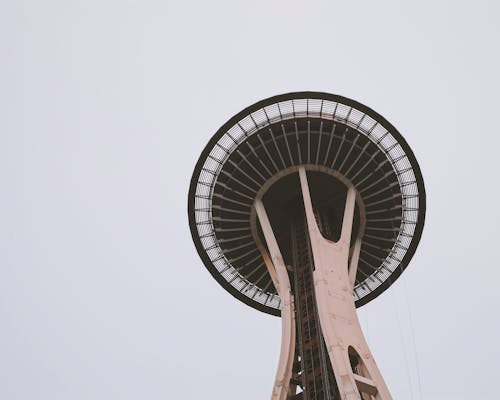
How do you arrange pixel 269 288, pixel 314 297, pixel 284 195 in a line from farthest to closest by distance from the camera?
pixel 269 288
pixel 284 195
pixel 314 297

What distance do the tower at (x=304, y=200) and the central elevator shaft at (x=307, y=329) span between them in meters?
0.08

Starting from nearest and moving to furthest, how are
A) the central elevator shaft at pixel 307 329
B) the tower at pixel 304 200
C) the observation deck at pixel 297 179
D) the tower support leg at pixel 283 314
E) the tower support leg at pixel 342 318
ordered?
the tower support leg at pixel 342 318, the central elevator shaft at pixel 307 329, the tower support leg at pixel 283 314, the tower at pixel 304 200, the observation deck at pixel 297 179

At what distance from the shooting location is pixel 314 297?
Answer: 3139 cm

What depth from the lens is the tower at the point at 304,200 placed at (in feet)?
110

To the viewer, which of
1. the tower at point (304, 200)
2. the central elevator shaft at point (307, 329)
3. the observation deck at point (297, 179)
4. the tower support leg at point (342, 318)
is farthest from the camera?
the observation deck at point (297, 179)

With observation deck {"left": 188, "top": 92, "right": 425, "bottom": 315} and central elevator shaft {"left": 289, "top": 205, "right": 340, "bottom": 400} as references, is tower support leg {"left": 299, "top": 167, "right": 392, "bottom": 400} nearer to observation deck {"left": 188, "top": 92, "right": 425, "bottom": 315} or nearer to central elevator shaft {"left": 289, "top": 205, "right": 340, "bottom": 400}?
central elevator shaft {"left": 289, "top": 205, "right": 340, "bottom": 400}

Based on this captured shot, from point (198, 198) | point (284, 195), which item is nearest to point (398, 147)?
point (284, 195)

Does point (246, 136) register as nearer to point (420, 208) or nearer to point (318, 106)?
point (318, 106)

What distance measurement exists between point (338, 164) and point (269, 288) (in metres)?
10.2

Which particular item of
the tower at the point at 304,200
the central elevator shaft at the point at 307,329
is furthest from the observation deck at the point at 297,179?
the central elevator shaft at the point at 307,329

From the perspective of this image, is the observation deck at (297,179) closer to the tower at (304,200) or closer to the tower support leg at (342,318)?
the tower at (304,200)

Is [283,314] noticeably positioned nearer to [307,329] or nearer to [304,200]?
[307,329]

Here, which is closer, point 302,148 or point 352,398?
point 352,398

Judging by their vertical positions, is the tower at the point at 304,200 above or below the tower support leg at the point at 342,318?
above
